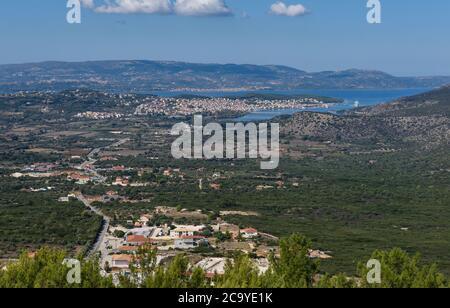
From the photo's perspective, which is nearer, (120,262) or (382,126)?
(120,262)

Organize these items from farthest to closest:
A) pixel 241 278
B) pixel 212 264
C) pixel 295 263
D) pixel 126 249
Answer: pixel 126 249 < pixel 212 264 < pixel 295 263 < pixel 241 278

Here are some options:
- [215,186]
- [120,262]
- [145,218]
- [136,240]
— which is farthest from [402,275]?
[215,186]

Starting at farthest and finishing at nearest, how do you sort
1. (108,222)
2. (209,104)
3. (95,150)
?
(209,104) → (95,150) → (108,222)

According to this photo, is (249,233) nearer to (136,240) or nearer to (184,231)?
(184,231)

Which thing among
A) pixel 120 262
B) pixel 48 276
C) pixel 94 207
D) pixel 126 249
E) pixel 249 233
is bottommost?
pixel 94 207

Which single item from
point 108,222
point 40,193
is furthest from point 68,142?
point 108,222

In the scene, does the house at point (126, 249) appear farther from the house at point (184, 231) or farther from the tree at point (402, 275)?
the tree at point (402, 275)

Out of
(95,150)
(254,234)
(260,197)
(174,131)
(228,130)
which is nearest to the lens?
(254,234)
